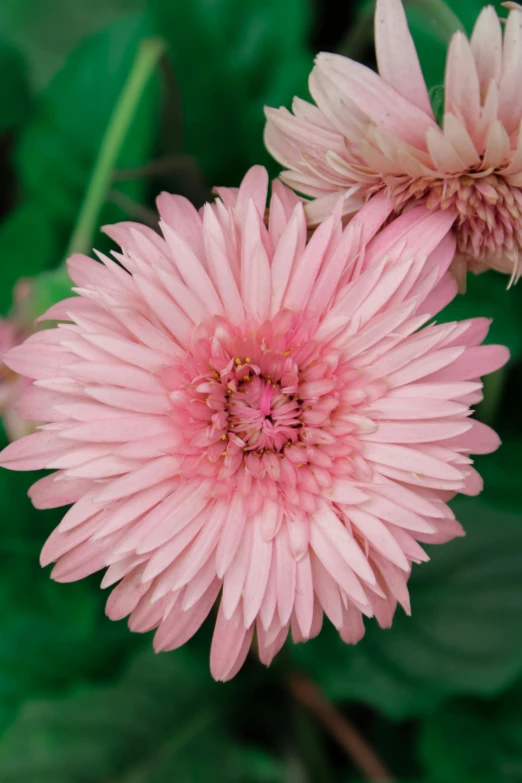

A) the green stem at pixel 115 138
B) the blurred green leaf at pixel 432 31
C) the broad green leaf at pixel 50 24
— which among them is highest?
the broad green leaf at pixel 50 24

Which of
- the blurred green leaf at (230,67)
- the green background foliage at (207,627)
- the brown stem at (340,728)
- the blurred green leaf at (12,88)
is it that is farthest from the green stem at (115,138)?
the brown stem at (340,728)

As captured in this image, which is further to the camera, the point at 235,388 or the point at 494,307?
the point at 494,307

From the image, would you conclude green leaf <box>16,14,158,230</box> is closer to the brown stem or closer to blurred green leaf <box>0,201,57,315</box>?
blurred green leaf <box>0,201,57,315</box>

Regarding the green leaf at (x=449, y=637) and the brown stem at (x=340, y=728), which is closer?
the green leaf at (x=449, y=637)

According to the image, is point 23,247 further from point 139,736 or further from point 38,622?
point 139,736

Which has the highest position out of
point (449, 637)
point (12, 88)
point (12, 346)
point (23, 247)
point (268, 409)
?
point (12, 88)

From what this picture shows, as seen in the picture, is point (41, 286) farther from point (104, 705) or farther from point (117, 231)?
point (104, 705)

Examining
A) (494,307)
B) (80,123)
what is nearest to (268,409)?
(494,307)

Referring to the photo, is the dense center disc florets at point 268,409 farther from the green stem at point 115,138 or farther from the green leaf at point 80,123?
the green leaf at point 80,123
